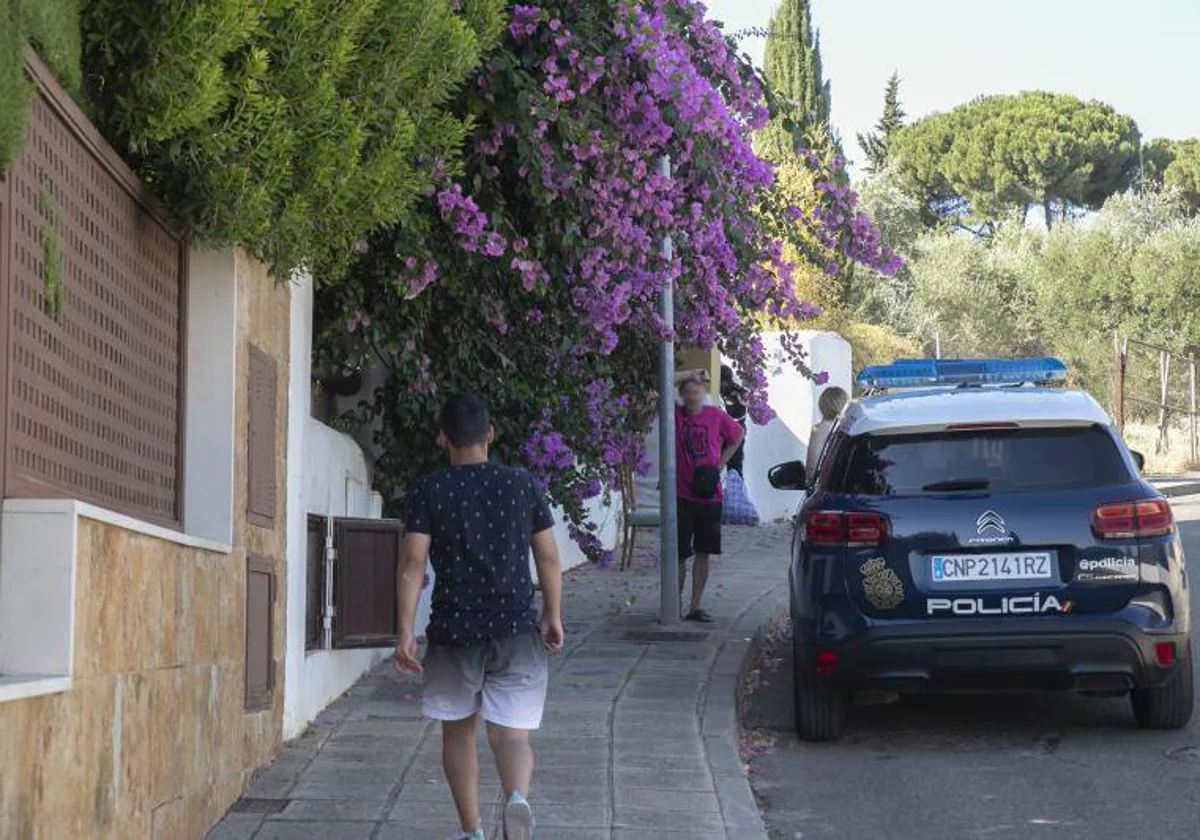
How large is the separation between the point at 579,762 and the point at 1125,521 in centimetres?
266

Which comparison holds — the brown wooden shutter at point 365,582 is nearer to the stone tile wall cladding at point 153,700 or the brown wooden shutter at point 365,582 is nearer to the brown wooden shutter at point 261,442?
the stone tile wall cladding at point 153,700

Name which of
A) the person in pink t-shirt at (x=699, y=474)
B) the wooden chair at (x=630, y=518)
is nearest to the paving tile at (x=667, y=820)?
the person in pink t-shirt at (x=699, y=474)

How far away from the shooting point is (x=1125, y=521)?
8258 millimetres

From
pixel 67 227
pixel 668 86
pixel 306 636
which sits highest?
pixel 668 86

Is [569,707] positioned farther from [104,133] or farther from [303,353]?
[104,133]

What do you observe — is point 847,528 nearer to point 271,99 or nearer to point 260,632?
point 260,632

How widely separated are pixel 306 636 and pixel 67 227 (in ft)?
11.9

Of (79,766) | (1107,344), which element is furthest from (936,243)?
(79,766)

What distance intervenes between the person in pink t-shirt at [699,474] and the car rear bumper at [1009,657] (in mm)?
4268

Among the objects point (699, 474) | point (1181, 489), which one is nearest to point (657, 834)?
point (699, 474)

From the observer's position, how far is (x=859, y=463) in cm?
866

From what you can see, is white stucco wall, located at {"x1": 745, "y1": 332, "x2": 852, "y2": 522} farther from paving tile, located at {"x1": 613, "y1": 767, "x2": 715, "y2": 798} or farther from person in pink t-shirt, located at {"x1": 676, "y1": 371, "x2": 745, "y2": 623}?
paving tile, located at {"x1": 613, "y1": 767, "x2": 715, "y2": 798}

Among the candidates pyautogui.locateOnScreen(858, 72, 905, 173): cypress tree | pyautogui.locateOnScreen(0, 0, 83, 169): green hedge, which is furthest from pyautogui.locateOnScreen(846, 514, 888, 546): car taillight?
pyautogui.locateOnScreen(858, 72, 905, 173): cypress tree

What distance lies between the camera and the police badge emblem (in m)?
8.30
